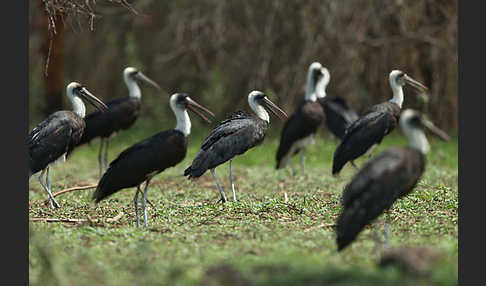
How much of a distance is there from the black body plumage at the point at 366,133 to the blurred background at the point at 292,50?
24.7 feet

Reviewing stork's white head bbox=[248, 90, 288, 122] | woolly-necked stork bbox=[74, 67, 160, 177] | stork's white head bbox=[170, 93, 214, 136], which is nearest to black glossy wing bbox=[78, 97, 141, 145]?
woolly-necked stork bbox=[74, 67, 160, 177]

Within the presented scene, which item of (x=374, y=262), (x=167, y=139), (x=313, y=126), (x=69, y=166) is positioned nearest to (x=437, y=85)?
(x=313, y=126)

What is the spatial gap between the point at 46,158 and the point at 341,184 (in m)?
4.60

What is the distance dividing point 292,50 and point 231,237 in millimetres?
11019

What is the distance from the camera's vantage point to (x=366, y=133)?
888 cm

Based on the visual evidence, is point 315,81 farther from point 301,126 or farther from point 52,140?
point 52,140

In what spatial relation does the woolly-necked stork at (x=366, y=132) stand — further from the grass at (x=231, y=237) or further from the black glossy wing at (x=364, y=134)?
the grass at (x=231, y=237)

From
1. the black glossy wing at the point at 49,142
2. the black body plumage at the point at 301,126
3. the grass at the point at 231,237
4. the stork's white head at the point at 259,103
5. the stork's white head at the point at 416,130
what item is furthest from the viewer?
the black body plumage at the point at 301,126

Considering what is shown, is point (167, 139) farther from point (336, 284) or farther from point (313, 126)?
point (313, 126)

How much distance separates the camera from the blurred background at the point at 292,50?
16656 mm

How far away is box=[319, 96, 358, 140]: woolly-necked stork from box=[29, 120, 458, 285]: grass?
1788mm

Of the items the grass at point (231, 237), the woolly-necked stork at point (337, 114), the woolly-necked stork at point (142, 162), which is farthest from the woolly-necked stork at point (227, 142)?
the woolly-necked stork at point (337, 114)

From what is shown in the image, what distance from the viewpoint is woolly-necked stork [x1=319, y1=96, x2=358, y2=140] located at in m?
13.4

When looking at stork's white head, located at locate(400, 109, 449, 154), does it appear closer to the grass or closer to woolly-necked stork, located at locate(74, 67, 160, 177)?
the grass
